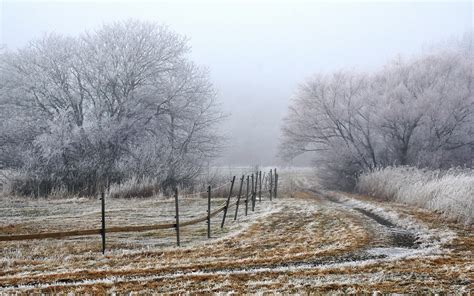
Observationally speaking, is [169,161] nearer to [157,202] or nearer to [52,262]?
[157,202]

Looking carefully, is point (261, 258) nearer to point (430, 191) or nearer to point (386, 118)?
point (430, 191)

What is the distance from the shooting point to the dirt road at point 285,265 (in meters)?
6.26

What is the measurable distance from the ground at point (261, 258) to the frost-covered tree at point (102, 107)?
1079 cm

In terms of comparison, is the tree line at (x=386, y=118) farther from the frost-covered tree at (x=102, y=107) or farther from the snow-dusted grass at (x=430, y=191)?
the frost-covered tree at (x=102, y=107)

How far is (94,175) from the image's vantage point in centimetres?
2523

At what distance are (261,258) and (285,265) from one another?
67cm

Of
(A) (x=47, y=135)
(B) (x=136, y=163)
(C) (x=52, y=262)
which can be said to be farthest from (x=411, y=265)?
(A) (x=47, y=135)

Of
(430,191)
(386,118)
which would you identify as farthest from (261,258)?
(386,118)

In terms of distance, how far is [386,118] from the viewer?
3247 cm

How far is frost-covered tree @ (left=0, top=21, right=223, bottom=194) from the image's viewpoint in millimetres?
25625

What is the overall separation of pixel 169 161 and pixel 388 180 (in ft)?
44.1

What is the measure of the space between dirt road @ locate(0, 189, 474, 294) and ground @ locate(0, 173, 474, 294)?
0.05 feet

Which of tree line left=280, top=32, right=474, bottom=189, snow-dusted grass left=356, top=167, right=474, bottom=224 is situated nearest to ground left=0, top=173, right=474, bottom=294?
snow-dusted grass left=356, top=167, right=474, bottom=224

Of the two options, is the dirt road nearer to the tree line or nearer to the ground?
the ground
